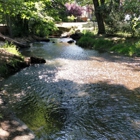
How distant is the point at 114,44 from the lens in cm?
1678

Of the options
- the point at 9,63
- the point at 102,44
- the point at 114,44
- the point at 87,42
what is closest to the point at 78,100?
the point at 9,63

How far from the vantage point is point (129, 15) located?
697 inches

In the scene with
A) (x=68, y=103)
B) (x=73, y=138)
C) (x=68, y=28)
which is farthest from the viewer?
(x=68, y=28)

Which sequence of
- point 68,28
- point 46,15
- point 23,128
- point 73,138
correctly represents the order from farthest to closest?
point 68,28 < point 46,15 < point 23,128 < point 73,138

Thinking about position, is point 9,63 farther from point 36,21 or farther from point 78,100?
point 36,21

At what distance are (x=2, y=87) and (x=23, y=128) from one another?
11.5ft

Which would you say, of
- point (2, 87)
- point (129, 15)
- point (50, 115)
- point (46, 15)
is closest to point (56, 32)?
point (46, 15)

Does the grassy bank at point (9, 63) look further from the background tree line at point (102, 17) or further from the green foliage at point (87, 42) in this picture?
the green foliage at point (87, 42)

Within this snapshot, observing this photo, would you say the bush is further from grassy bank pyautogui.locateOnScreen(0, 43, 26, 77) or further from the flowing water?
grassy bank pyautogui.locateOnScreen(0, 43, 26, 77)

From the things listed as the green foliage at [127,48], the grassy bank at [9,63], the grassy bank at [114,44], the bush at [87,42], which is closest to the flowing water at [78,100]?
the grassy bank at [9,63]

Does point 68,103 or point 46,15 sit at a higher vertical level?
point 46,15

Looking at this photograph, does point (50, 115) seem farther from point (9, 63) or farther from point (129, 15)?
point (129, 15)

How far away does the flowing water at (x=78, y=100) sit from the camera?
16.7ft

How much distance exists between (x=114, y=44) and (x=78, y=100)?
10662 millimetres
